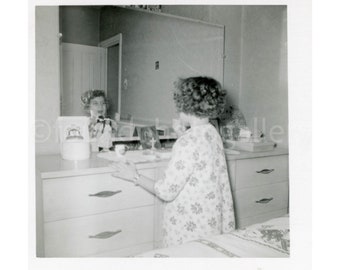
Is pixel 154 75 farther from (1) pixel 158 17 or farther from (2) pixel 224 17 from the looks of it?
(2) pixel 224 17

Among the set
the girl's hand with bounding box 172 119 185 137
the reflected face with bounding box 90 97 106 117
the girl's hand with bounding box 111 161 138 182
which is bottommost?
the girl's hand with bounding box 111 161 138 182

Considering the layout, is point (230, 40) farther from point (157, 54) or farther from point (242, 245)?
point (242, 245)

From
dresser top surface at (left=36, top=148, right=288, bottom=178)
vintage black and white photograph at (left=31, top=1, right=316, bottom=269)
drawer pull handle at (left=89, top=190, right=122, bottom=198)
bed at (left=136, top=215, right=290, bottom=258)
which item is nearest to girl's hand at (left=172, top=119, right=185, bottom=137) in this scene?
vintage black and white photograph at (left=31, top=1, right=316, bottom=269)

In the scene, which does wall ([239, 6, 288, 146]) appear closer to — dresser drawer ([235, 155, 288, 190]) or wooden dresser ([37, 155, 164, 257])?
dresser drawer ([235, 155, 288, 190])

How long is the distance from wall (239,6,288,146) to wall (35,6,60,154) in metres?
1.47

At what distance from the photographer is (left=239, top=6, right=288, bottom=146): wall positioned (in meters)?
2.32

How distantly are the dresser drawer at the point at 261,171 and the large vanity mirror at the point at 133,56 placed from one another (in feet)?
2.01

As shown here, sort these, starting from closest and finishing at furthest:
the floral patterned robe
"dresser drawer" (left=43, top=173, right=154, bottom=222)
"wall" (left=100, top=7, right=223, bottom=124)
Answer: the floral patterned robe, "dresser drawer" (left=43, top=173, right=154, bottom=222), "wall" (left=100, top=7, right=223, bottom=124)

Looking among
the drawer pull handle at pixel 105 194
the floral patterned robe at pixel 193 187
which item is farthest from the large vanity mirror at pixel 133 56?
the floral patterned robe at pixel 193 187

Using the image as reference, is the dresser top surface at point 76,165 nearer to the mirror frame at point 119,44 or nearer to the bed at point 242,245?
the mirror frame at point 119,44

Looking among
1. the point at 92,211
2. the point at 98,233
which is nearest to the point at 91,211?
the point at 92,211

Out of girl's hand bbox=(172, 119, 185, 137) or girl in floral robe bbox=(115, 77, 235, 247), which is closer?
girl in floral robe bbox=(115, 77, 235, 247)

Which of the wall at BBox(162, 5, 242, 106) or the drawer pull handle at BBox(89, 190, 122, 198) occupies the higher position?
the wall at BBox(162, 5, 242, 106)

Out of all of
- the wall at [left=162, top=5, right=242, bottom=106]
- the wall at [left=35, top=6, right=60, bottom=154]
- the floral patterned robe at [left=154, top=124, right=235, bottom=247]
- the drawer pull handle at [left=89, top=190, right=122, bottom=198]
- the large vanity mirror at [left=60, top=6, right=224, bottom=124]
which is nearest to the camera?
the floral patterned robe at [left=154, top=124, right=235, bottom=247]
